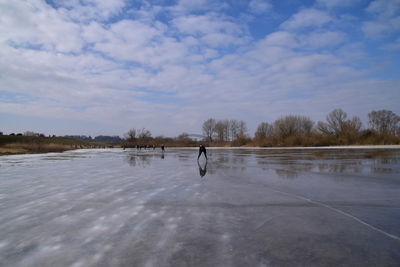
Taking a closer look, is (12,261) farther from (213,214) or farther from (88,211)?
(213,214)

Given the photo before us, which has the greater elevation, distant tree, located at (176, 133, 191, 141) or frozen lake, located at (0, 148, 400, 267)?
distant tree, located at (176, 133, 191, 141)

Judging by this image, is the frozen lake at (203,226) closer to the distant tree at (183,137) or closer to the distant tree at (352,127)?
the distant tree at (352,127)

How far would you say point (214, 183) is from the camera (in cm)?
899

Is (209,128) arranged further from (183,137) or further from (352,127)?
(352,127)

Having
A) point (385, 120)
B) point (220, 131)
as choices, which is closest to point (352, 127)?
point (385, 120)

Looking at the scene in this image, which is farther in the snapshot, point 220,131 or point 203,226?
point 220,131

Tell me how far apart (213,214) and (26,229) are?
3337mm

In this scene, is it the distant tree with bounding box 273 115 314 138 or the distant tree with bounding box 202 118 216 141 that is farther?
the distant tree with bounding box 202 118 216 141

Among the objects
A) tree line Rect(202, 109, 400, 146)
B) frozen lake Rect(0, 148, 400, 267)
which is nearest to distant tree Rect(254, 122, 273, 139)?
tree line Rect(202, 109, 400, 146)

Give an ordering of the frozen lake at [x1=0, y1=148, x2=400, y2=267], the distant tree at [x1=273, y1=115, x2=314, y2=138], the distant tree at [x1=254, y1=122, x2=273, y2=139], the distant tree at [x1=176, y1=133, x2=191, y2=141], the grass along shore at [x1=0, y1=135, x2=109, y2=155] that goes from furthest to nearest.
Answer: the distant tree at [x1=176, y1=133, x2=191, y2=141], the distant tree at [x1=254, y1=122, x2=273, y2=139], the distant tree at [x1=273, y1=115, x2=314, y2=138], the grass along shore at [x1=0, y1=135, x2=109, y2=155], the frozen lake at [x1=0, y1=148, x2=400, y2=267]

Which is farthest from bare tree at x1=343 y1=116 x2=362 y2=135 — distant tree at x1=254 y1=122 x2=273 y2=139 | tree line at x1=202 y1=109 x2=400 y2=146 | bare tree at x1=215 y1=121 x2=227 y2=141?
bare tree at x1=215 y1=121 x2=227 y2=141

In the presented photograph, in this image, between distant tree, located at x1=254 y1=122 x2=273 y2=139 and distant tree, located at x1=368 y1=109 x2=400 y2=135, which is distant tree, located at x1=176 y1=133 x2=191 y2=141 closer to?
distant tree, located at x1=254 y1=122 x2=273 y2=139

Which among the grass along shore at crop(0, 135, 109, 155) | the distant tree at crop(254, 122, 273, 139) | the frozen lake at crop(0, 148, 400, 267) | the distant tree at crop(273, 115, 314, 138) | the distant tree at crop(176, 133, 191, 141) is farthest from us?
the distant tree at crop(176, 133, 191, 141)

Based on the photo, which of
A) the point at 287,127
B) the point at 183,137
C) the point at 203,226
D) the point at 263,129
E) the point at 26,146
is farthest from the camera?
the point at 183,137
